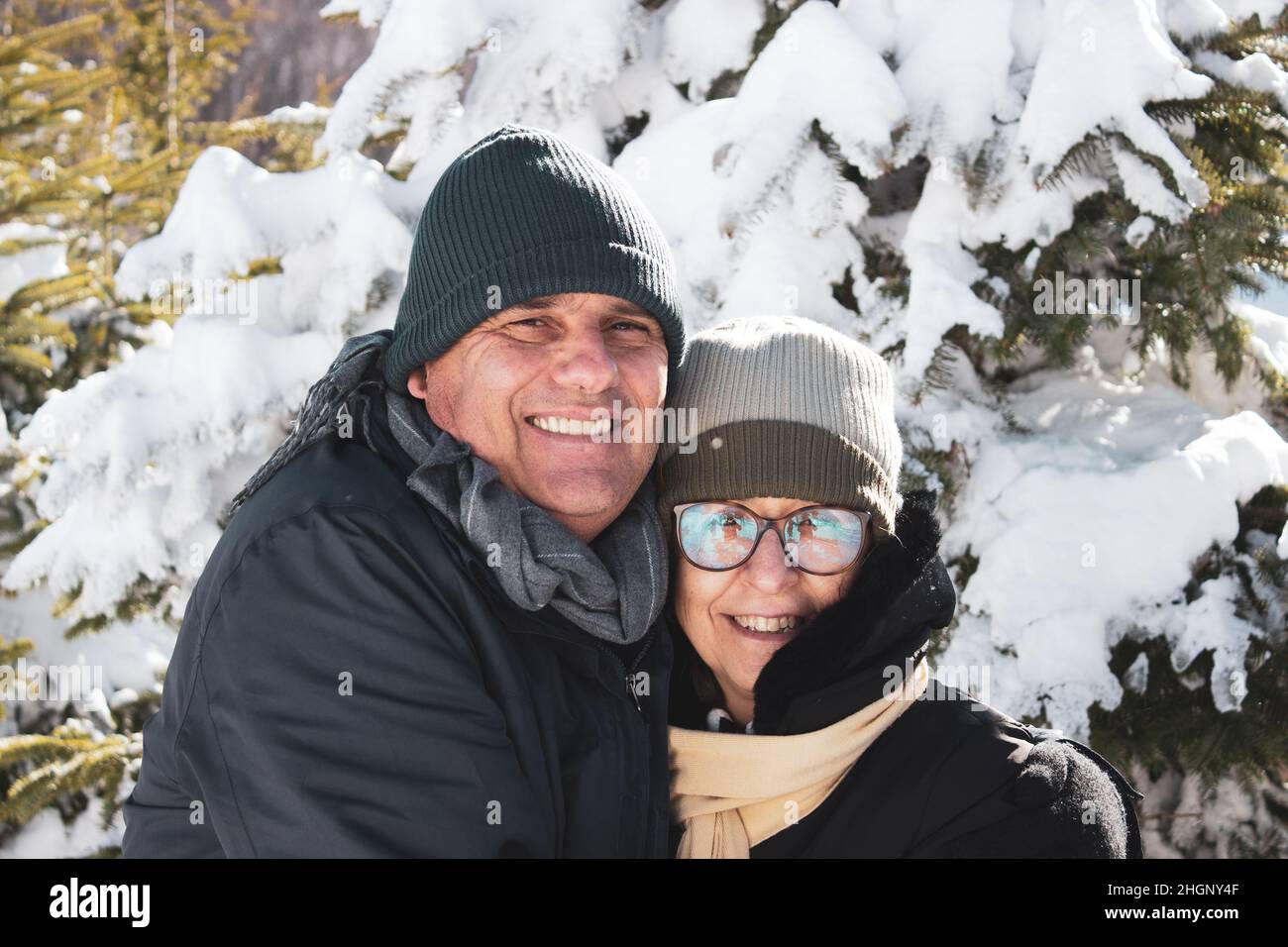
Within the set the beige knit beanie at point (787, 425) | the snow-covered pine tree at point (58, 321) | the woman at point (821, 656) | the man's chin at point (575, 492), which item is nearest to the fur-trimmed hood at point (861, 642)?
the woman at point (821, 656)

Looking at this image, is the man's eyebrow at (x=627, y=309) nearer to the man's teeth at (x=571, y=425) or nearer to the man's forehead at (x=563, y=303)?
the man's forehead at (x=563, y=303)

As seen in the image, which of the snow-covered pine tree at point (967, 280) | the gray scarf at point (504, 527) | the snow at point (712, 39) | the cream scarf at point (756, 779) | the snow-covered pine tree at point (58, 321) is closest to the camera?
the gray scarf at point (504, 527)

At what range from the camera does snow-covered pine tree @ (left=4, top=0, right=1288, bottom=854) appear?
288cm

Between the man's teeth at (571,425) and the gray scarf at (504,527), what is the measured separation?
138 millimetres

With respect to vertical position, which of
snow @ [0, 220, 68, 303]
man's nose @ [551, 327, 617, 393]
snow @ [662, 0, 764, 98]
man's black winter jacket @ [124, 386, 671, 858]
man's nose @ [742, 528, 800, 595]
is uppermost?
snow @ [0, 220, 68, 303]

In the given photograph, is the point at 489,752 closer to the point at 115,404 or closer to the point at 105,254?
the point at 115,404

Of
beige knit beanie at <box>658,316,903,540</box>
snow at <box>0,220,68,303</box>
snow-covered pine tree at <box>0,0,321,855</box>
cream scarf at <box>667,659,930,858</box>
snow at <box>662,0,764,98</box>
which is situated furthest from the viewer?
snow at <box>0,220,68,303</box>

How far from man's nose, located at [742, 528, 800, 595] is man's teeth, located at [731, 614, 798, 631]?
0.06m

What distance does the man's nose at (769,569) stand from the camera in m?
2.17

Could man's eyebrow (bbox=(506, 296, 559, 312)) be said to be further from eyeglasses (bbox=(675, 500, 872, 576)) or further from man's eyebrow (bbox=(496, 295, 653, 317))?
eyeglasses (bbox=(675, 500, 872, 576))

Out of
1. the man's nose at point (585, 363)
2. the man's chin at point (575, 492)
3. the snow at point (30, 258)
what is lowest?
the man's chin at point (575, 492)

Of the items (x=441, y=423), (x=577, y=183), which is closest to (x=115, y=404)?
(x=441, y=423)

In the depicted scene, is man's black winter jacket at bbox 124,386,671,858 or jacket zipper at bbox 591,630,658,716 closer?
man's black winter jacket at bbox 124,386,671,858

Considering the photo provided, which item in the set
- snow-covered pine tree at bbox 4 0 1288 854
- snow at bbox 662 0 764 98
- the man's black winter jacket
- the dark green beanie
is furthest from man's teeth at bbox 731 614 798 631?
snow at bbox 662 0 764 98
